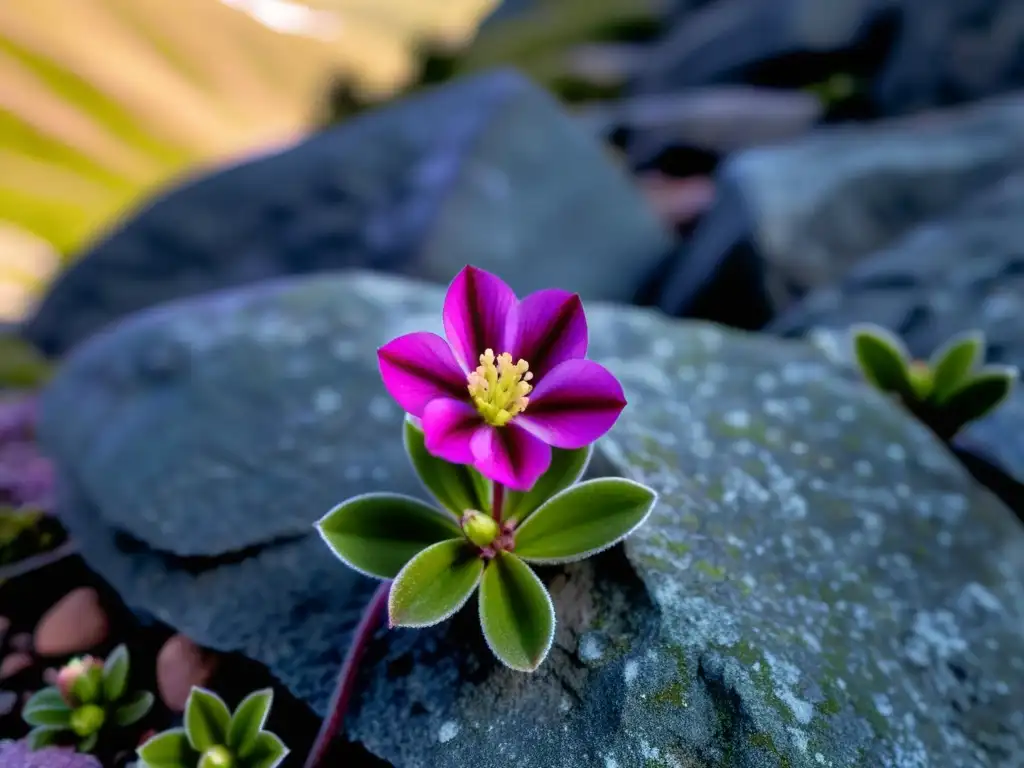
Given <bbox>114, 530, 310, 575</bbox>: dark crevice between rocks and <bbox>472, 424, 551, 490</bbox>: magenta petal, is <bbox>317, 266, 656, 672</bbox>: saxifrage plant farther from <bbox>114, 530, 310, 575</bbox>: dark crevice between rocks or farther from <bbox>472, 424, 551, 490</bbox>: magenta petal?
<bbox>114, 530, 310, 575</bbox>: dark crevice between rocks

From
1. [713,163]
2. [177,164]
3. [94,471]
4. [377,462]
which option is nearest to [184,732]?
[377,462]

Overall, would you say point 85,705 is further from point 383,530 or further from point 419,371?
point 419,371

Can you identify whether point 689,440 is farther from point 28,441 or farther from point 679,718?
point 28,441

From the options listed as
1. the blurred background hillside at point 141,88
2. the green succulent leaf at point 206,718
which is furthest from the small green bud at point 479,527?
the blurred background hillside at point 141,88

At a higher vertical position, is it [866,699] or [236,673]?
[866,699]

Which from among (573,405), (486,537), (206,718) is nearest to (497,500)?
(486,537)

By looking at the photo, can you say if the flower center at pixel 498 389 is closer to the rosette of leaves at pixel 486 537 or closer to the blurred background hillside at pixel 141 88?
the rosette of leaves at pixel 486 537

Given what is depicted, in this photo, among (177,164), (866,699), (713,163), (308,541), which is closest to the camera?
(866,699)
